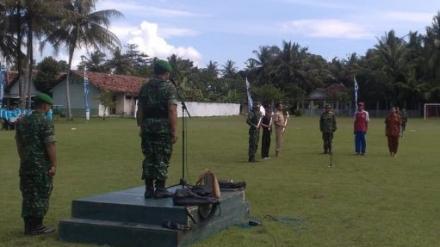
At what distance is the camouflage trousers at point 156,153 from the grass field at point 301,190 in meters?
1.05

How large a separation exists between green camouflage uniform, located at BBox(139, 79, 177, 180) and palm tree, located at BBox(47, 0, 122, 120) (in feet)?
151

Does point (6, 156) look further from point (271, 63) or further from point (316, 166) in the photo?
point (271, 63)

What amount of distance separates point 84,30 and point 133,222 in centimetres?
4797

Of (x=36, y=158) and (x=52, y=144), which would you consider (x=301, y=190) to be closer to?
(x=52, y=144)

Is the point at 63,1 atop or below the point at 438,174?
atop

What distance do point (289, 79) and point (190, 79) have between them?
1546 centimetres

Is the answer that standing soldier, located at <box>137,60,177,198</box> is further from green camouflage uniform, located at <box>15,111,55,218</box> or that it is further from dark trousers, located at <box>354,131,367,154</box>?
dark trousers, located at <box>354,131,367,154</box>

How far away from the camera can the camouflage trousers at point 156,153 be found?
7.56 metres

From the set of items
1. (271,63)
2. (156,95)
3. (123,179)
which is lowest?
(123,179)

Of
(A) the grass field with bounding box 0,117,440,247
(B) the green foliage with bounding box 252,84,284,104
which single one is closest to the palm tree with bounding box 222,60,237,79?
(B) the green foliage with bounding box 252,84,284,104

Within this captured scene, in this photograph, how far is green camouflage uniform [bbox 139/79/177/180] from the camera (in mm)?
7520

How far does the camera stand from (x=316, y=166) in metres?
16.4

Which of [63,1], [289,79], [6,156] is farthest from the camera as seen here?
[289,79]

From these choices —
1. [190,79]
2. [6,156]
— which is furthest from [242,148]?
[190,79]
